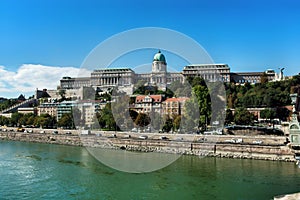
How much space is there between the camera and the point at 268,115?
64.8 feet

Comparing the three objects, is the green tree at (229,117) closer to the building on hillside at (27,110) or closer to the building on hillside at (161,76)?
the building on hillside at (161,76)

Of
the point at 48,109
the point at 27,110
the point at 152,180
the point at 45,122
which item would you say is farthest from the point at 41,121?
the point at 152,180

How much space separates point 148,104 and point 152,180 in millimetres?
16407

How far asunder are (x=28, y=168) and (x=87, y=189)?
3741 millimetres

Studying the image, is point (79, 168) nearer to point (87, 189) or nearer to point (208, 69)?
point (87, 189)

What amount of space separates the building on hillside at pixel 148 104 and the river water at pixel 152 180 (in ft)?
41.8

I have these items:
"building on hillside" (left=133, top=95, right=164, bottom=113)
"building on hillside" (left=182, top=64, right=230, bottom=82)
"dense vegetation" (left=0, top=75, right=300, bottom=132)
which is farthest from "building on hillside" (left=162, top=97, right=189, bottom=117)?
"building on hillside" (left=182, top=64, right=230, bottom=82)

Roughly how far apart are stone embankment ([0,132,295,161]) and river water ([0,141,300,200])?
871 mm

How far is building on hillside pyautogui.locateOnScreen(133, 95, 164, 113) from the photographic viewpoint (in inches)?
975

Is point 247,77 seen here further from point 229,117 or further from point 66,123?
point 66,123

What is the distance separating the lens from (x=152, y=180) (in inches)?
348

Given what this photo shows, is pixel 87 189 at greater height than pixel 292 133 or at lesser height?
lesser

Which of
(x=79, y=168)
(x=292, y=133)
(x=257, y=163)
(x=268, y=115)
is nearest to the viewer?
(x=292, y=133)

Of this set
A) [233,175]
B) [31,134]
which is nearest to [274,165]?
[233,175]
